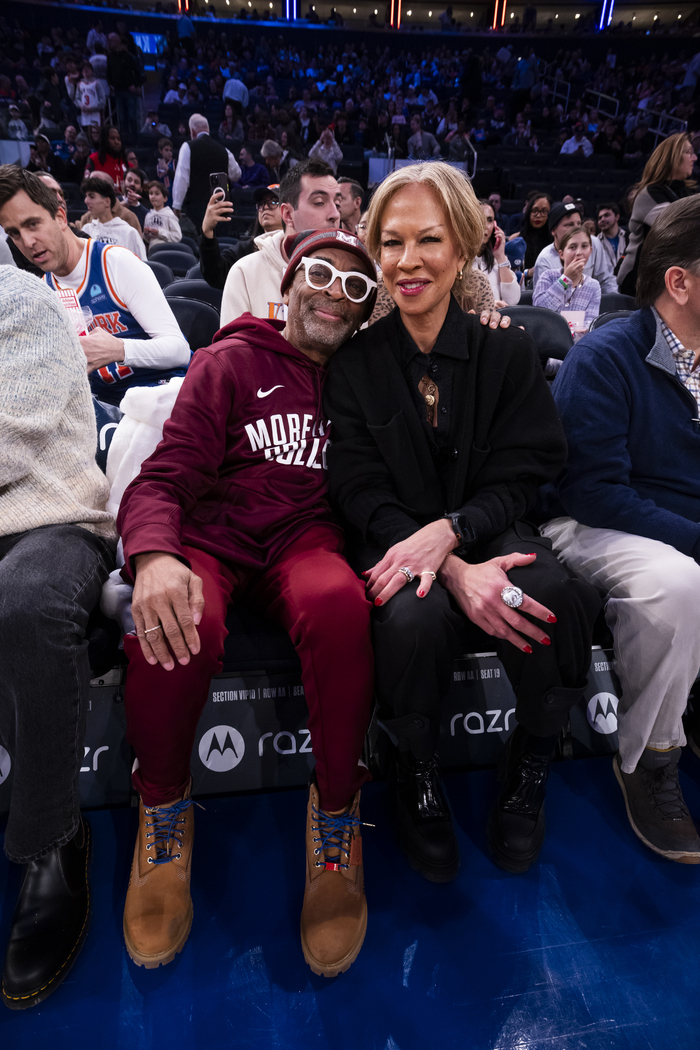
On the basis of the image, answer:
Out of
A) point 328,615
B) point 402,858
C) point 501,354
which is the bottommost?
point 402,858

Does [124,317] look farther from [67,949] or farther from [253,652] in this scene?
[67,949]

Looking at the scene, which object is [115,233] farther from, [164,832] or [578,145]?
[578,145]

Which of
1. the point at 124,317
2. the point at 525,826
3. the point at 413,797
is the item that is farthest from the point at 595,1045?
the point at 124,317

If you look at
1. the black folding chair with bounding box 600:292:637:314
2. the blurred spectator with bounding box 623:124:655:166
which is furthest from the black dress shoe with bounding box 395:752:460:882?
the blurred spectator with bounding box 623:124:655:166

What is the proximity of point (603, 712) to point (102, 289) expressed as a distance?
7.52 feet

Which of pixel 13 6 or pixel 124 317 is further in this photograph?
pixel 13 6

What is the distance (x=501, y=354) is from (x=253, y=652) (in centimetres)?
97

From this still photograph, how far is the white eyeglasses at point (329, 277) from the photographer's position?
160 centimetres

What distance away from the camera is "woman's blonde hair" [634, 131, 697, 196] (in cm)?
349

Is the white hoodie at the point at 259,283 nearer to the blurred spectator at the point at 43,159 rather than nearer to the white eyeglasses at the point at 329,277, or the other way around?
the white eyeglasses at the point at 329,277

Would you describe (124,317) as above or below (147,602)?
above

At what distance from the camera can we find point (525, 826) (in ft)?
4.68

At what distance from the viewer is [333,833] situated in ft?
4.31

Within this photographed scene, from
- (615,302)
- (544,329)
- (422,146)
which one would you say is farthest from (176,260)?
(422,146)
